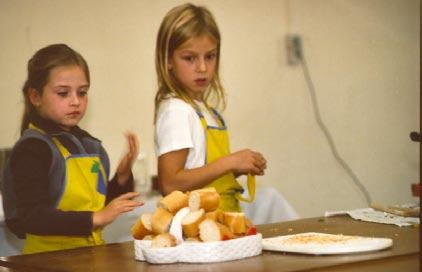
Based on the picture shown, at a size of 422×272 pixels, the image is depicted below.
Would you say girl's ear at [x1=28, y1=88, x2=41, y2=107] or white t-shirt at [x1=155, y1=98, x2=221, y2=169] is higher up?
girl's ear at [x1=28, y1=88, x2=41, y2=107]

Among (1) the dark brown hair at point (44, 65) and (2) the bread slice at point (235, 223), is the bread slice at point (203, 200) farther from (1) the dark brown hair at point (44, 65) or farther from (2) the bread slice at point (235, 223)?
(1) the dark brown hair at point (44, 65)

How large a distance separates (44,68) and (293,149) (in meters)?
1.41

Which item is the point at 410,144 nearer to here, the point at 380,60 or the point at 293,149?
the point at 380,60

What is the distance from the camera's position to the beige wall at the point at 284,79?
2.45 meters

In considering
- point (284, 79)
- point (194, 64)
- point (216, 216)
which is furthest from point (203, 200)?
point (284, 79)

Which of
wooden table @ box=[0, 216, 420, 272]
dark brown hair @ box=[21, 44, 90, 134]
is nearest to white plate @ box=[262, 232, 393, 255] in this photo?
wooden table @ box=[0, 216, 420, 272]

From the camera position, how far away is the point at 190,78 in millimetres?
1882

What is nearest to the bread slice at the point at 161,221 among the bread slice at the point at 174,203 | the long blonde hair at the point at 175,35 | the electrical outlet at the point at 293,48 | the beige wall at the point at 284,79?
the bread slice at the point at 174,203

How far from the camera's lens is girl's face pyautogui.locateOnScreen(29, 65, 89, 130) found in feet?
6.06

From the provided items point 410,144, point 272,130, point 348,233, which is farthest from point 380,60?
point 348,233

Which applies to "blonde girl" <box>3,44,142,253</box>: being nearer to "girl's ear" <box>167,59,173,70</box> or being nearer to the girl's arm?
the girl's arm

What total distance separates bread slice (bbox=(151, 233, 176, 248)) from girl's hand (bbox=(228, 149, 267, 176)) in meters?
0.62

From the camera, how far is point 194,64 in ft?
6.20

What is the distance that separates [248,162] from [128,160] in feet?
0.95
